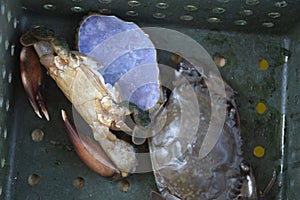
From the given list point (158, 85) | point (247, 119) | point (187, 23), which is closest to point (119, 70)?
point (158, 85)

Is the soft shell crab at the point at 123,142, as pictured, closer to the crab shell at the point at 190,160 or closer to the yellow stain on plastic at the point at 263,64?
the crab shell at the point at 190,160

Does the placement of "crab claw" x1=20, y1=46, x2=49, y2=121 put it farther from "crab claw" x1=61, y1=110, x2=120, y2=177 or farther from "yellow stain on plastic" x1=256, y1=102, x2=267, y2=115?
"yellow stain on plastic" x1=256, y1=102, x2=267, y2=115

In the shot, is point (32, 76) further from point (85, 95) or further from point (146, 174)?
point (146, 174)

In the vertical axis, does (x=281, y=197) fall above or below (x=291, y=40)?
below

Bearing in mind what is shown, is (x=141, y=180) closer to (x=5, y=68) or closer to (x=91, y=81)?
(x=91, y=81)

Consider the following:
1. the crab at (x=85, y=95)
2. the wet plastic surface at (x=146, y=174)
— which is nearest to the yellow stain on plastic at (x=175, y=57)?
the wet plastic surface at (x=146, y=174)

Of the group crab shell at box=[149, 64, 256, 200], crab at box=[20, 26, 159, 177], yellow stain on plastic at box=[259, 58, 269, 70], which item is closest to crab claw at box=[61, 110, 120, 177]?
crab at box=[20, 26, 159, 177]
